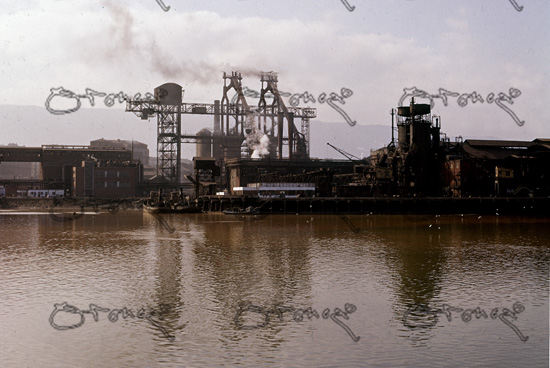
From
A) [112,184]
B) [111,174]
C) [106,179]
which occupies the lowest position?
[112,184]

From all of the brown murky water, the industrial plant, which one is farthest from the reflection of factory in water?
the brown murky water

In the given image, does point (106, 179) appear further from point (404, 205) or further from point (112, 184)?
point (404, 205)

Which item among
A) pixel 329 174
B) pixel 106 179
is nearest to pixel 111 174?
pixel 106 179

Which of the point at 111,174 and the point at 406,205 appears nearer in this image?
the point at 406,205

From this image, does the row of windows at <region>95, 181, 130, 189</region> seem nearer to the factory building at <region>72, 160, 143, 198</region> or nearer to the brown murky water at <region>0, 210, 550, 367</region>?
the factory building at <region>72, 160, 143, 198</region>

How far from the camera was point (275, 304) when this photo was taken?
26906 millimetres

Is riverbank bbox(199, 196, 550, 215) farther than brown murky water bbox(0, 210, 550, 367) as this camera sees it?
Yes

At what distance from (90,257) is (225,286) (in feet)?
59.1

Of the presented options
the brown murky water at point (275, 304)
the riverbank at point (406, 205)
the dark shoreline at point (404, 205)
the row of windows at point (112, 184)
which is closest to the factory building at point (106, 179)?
the row of windows at point (112, 184)

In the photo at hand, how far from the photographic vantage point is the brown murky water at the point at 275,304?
1955cm

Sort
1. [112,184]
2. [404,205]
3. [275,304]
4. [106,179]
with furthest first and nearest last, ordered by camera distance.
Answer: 1. [112,184]
2. [106,179]
3. [404,205]
4. [275,304]

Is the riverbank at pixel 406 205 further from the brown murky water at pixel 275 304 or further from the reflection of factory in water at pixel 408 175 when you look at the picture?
the brown murky water at pixel 275 304

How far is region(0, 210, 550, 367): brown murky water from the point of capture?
19547 mm

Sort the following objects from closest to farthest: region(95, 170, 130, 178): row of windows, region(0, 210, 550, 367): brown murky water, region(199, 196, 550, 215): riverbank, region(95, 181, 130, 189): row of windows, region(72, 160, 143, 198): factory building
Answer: region(0, 210, 550, 367): brown murky water → region(199, 196, 550, 215): riverbank → region(72, 160, 143, 198): factory building → region(95, 170, 130, 178): row of windows → region(95, 181, 130, 189): row of windows
